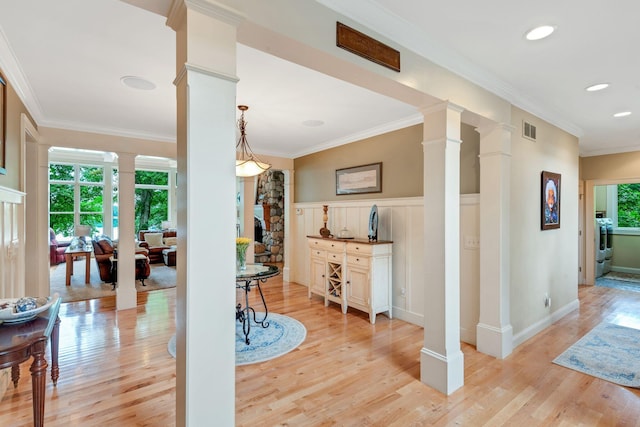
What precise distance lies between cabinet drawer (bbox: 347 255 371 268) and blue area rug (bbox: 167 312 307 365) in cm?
102

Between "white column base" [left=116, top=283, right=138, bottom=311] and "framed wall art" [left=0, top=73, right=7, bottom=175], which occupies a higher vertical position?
"framed wall art" [left=0, top=73, right=7, bottom=175]

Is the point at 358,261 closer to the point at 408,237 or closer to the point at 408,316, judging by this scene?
the point at 408,237

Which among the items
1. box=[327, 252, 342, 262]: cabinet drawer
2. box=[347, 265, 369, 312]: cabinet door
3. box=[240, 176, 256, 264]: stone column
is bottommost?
box=[347, 265, 369, 312]: cabinet door

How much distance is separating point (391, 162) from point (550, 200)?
74.6 inches

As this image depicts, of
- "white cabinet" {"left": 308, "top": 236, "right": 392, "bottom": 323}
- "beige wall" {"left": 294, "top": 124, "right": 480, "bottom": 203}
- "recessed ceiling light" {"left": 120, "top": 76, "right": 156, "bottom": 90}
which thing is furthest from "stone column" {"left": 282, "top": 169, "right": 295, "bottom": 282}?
"recessed ceiling light" {"left": 120, "top": 76, "right": 156, "bottom": 90}

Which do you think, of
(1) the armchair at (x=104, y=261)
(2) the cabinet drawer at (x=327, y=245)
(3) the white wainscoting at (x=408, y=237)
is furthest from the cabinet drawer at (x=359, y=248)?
(1) the armchair at (x=104, y=261)

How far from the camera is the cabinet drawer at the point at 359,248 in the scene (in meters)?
3.88

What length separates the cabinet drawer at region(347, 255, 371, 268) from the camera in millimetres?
3928

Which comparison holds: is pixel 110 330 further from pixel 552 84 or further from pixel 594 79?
pixel 594 79

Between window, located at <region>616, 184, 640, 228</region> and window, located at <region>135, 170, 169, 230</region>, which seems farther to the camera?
window, located at <region>135, 170, 169, 230</region>

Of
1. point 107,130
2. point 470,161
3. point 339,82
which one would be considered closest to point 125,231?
point 107,130

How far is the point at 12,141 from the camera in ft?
8.89

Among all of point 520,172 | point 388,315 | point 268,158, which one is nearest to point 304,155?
point 268,158

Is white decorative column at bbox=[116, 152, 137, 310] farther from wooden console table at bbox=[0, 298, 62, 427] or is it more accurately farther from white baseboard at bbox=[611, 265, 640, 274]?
white baseboard at bbox=[611, 265, 640, 274]
